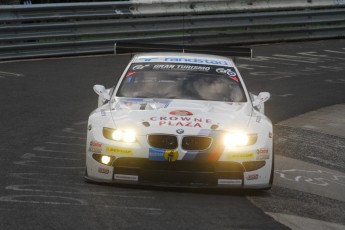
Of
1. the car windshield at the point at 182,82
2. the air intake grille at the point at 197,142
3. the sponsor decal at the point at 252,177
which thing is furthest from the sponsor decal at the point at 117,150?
the car windshield at the point at 182,82

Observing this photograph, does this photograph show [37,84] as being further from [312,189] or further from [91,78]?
[312,189]

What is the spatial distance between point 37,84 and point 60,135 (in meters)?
5.50

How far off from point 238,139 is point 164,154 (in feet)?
2.42

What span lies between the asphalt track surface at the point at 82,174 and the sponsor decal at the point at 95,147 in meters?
0.34

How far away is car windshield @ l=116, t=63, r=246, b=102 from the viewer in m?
10.8

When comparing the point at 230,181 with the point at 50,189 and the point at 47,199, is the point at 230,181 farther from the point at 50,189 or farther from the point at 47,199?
the point at 47,199

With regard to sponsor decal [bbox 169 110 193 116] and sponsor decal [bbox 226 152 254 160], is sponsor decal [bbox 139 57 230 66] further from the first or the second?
sponsor decal [bbox 226 152 254 160]

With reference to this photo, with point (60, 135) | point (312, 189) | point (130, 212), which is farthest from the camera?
point (60, 135)

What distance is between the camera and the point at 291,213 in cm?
873

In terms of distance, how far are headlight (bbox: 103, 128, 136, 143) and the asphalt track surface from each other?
1.57 feet

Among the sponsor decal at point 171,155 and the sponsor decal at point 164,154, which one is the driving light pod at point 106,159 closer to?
the sponsor decal at point 164,154

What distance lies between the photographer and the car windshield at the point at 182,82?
10.8 m

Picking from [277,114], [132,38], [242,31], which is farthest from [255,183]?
[242,31]

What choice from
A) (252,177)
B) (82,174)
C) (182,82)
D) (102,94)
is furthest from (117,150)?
(182,82)
